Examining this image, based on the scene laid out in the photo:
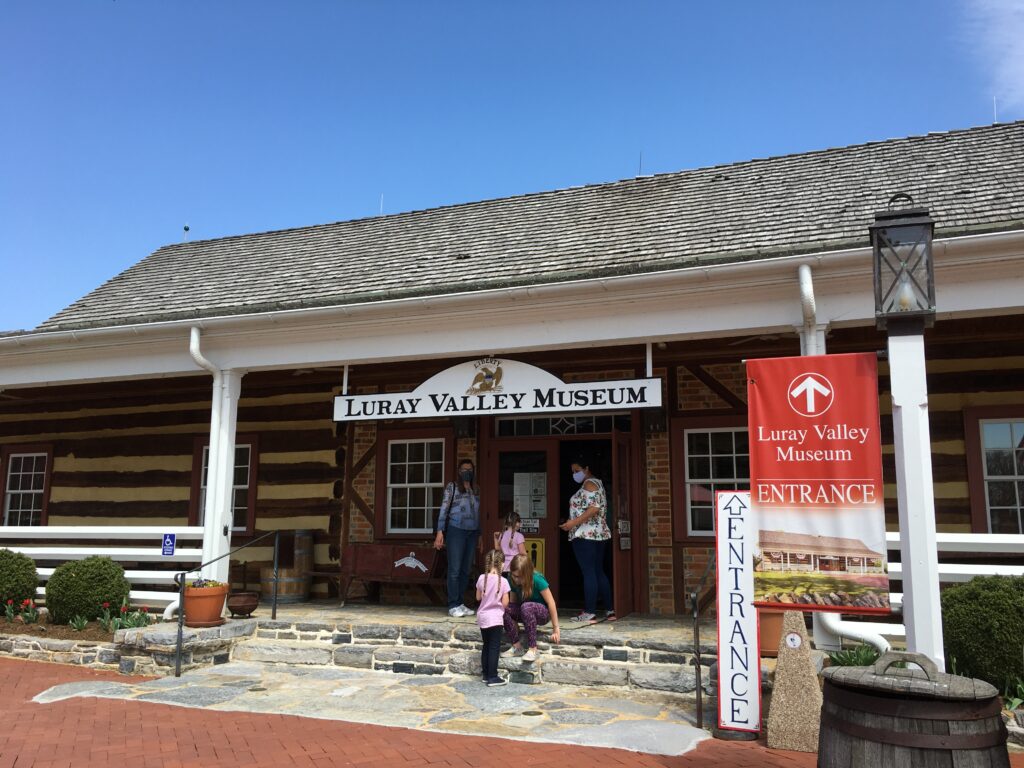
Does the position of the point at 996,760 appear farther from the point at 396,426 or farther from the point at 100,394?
the point at 100,394

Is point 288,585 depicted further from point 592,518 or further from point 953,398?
point 953,398

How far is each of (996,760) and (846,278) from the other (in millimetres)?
4513

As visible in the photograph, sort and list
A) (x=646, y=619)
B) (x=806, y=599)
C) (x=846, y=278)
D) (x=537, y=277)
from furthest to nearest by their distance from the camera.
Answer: (x=646, y=619) → (x=537, y=277) → (x=846, y=278) → (x=806, y=599)

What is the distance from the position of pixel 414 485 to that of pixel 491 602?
3923 mm

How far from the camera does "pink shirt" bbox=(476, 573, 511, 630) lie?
6.98m

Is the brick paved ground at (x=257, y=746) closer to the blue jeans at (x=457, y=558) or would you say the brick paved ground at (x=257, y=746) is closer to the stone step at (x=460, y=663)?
the stone step at (x=460, y=663)

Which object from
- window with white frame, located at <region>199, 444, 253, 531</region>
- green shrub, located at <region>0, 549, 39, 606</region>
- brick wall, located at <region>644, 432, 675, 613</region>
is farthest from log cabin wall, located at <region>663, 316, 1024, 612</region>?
green shrub, located at <region>0, 549, 39, 606</region>

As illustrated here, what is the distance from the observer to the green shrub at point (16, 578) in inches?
368

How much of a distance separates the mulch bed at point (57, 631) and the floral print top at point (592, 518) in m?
5.02

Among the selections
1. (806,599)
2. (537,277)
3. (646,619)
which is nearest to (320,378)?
(537,277)

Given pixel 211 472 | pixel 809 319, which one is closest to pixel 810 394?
pixel 809 319

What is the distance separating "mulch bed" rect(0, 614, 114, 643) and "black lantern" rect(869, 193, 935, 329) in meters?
8.07

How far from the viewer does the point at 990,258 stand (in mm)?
6633

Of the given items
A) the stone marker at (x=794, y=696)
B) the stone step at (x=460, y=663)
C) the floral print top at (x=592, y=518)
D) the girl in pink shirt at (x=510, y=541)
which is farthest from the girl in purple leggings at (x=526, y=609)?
the stone marker at (x=794, y=696)
